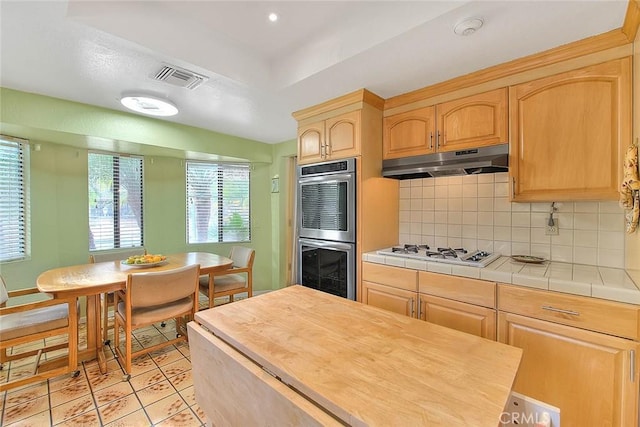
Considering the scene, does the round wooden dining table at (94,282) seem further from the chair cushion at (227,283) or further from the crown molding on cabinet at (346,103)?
the crown molding on cabinet at (346,103)

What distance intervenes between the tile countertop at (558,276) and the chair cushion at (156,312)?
A: 6.32 feet

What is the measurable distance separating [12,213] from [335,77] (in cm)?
347

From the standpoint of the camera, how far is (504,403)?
66 centimetres

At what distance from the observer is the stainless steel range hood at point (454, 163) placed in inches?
74.2

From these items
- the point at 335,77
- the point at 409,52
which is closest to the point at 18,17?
the point at 335,77

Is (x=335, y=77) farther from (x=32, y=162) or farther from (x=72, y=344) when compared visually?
(x=32, y=162)

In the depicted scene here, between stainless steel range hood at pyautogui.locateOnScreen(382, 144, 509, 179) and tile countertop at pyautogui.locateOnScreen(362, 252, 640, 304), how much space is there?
27.4 inches

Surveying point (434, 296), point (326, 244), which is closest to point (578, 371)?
point (434, 296)

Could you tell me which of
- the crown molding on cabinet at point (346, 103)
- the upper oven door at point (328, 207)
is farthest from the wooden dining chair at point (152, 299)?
the crown molding on cabinet at point (346, 103)

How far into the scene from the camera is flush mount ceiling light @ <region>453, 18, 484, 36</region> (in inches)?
55.0

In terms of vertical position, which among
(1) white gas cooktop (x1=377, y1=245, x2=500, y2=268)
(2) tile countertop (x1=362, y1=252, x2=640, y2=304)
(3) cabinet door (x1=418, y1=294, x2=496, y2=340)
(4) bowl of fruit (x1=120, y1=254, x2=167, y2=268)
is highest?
(1) white gas cooktop (x1=377, y1=245, x2=500, y2=268)

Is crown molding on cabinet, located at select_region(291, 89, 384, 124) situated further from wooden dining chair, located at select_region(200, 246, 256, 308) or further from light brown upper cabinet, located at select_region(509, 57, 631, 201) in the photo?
wooden dining chair, located at select_region(200, 246, 256, 308)

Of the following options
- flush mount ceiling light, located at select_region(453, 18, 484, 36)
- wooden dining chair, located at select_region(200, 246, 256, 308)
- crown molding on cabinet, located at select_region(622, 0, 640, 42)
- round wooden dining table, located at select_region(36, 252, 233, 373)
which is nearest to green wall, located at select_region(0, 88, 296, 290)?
round wooden dining table, located at select_region(36, 252, 233, 373)

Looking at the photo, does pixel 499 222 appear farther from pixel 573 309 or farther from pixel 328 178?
pixel 328 178
